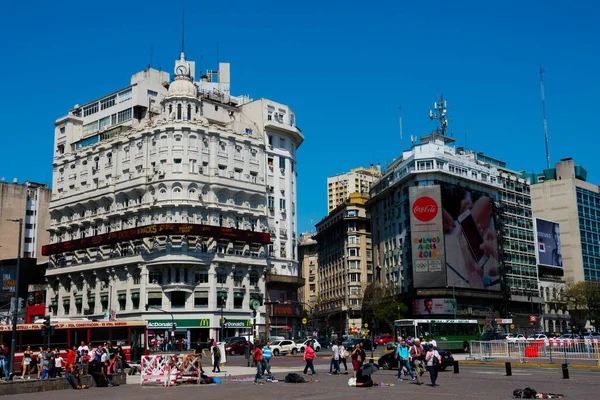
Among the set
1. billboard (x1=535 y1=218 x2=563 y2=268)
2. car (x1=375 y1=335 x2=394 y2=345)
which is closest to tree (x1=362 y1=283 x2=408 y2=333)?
car (x1=375 y1=335 x2=394 y2=345)

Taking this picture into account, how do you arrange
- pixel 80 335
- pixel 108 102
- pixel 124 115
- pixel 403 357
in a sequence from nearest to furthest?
pixel 403 357 → pixel 80 335 → pixel 124 115 → pixel 108 102

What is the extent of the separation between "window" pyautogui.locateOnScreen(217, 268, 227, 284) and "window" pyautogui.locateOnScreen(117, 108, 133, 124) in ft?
81.5

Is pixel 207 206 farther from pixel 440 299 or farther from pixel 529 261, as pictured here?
pixel 529 261

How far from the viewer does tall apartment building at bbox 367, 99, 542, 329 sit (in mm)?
98250

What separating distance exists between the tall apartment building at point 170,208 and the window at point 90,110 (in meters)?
0.16

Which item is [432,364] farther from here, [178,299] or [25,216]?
[25,216]

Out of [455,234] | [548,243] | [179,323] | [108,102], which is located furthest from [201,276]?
[548,243]

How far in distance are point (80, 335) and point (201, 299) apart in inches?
1463

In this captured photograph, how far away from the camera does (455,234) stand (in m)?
99.3

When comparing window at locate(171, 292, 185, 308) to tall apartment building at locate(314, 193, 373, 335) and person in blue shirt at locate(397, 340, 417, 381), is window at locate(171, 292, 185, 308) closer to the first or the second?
tall apartment building at locate(314, 193, 373, 335)

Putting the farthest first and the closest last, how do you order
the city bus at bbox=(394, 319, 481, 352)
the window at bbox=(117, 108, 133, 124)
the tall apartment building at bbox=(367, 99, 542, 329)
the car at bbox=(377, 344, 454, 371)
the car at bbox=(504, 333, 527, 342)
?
the tall apartment building at bbox=(367, 99, 542, 329)
the window at bbox=(117, 108, 133, 124)
the city bus at bbox=(394, 319, 481, 352)
the car at bbox=(504, 333, 527, 342)
the car at bbox=(377, 344, 454, 371)

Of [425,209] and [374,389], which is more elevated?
[425,209]

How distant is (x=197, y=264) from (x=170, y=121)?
17.6m

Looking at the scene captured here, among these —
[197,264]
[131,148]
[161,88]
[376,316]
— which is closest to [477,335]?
[197,264]
